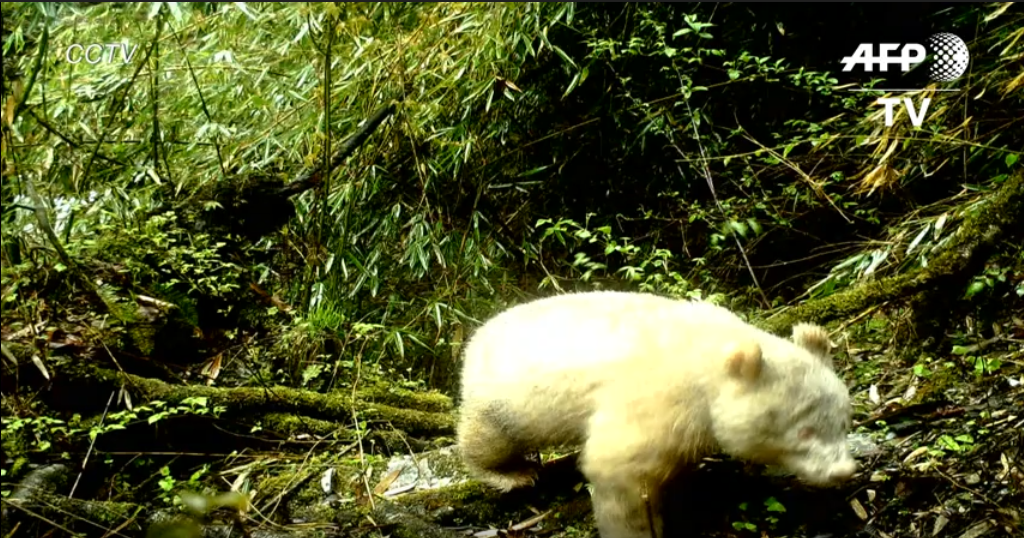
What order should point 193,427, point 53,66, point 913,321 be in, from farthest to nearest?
point 913,321 < point 193,427 < point 53,66

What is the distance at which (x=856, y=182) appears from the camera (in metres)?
1.92

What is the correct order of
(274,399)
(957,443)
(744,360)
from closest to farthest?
(744,360), (957,443), (274,399)

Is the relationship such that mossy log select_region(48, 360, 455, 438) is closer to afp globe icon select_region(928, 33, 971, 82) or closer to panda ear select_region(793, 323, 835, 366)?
panda ear select_region(793, 323, 835, 366)

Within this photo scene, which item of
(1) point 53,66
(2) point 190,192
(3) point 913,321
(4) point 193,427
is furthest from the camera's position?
(2) point 190,192

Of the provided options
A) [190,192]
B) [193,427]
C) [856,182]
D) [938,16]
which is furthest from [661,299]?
[190,192]

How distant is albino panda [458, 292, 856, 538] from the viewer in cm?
150

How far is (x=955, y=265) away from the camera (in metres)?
1.88

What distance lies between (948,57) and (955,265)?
1.64ft

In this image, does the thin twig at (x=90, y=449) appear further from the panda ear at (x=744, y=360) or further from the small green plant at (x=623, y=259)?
the panda ear at (x=744, y=360)

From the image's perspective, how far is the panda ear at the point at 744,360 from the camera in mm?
1488

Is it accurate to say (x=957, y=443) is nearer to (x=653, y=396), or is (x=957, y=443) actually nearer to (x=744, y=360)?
(x=744, y=360)

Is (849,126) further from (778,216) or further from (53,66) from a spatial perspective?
(53,66)

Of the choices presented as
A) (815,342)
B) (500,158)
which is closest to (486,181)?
(500,158)

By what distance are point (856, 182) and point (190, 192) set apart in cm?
170
